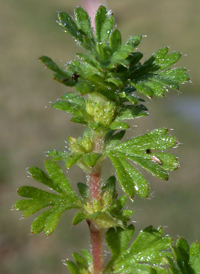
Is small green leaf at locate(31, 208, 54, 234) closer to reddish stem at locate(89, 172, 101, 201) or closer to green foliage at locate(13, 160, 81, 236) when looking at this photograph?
green foliage at locate(13, 160, 81, 236)

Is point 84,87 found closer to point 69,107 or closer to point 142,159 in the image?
point 69,107

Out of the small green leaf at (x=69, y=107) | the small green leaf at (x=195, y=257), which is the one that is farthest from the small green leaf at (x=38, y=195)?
the small green leaf at (x=195, y=257)

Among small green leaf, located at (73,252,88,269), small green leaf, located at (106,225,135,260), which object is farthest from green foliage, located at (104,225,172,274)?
small green leaf, located at (73,252,88,269)

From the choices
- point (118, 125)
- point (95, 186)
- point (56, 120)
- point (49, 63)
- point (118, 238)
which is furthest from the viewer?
point (56, 120)

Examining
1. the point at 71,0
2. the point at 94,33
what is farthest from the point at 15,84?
the point at 94,33

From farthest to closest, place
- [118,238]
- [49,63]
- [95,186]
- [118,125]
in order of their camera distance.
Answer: [118,238]
[95,186]
[118,125]
[49,63]

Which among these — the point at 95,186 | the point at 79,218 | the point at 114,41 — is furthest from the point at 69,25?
the point at 79,218

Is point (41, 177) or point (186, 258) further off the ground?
point (41, 177)
